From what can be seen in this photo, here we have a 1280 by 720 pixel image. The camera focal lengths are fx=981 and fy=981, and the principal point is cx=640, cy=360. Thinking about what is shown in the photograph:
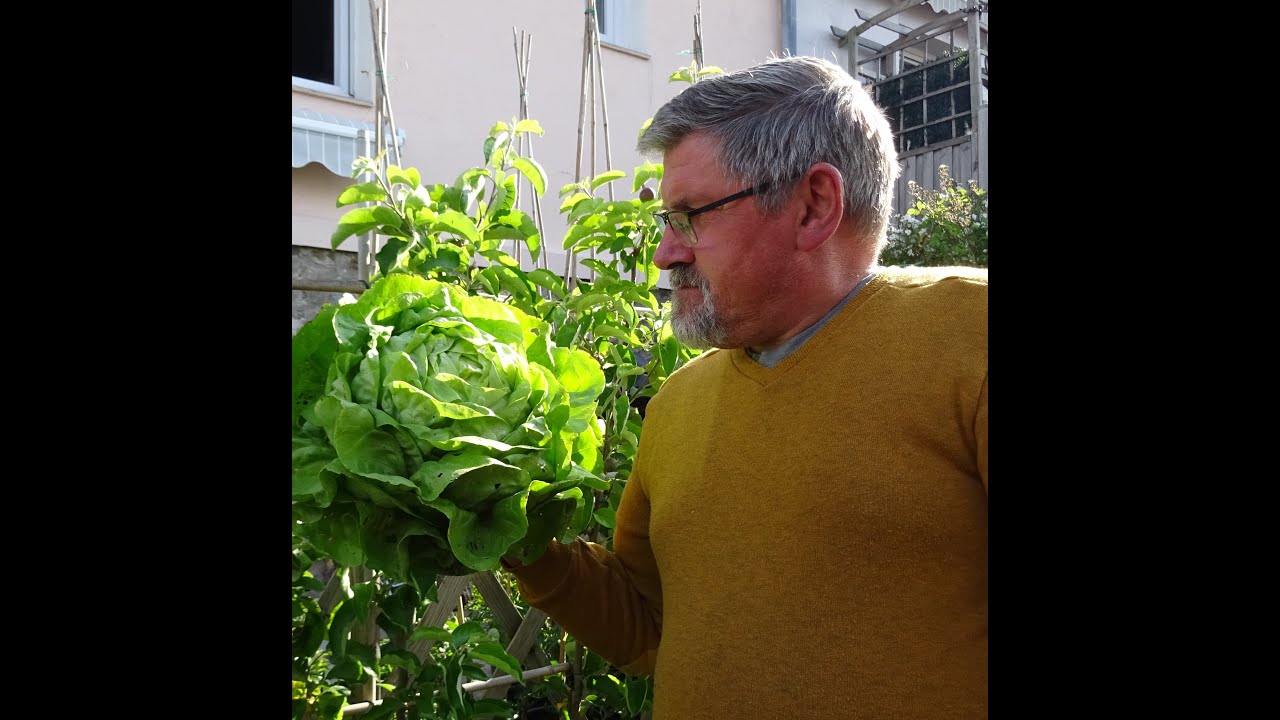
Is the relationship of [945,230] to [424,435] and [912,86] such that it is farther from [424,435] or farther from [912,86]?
[424,435]

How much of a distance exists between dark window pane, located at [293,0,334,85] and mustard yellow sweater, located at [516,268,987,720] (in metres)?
3.67

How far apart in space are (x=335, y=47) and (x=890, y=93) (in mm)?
4576

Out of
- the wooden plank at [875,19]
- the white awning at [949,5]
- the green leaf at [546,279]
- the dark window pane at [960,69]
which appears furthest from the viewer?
the dark window pane at [960,69]

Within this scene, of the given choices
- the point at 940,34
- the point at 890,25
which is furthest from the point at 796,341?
the point at 890,25

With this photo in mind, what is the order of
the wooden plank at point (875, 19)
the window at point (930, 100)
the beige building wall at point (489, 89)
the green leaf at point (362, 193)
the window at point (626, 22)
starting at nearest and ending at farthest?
the green leaf at point (362, 193), the beige building wall at point (489, 89), the window at point (626, 22), the wooden plank at point (875, 19), the window at point (930, 100)

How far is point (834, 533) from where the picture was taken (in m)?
1.27

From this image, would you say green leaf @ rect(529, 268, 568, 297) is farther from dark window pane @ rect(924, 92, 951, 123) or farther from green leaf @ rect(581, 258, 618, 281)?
dark window pane @ rect(924, 92, 951, 123)

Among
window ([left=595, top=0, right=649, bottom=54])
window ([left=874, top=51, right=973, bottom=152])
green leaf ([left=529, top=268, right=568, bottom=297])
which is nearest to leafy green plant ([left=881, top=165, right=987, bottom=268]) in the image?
window ([left=874, top=51, right=973, bottom=152])

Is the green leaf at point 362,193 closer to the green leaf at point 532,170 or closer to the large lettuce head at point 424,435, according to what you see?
the green leaf at point 532,170

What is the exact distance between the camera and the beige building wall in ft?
14.5

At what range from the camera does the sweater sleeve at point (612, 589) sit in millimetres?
1445

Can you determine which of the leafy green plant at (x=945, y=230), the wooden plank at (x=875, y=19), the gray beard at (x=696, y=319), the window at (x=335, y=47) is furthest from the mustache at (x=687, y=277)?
the wooden plank at (x=875, y=19)
